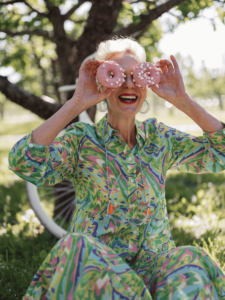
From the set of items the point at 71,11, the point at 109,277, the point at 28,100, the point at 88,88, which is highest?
the point at 71,11

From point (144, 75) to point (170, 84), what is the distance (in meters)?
0.31

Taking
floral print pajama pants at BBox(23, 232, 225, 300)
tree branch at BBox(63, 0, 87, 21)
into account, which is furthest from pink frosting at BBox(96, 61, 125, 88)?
tree branch at BBox(63, 0, 87, 21)

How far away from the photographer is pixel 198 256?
1.72 m

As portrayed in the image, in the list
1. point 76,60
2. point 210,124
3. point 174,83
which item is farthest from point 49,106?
point 210,124

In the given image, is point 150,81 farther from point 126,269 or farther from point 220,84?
point 220,84

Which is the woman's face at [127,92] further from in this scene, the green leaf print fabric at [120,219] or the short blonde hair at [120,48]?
the green leaf print fabric at [120,219]

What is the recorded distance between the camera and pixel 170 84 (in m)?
2.29

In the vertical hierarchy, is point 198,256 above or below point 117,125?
below

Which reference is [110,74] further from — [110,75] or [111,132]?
[111,132]

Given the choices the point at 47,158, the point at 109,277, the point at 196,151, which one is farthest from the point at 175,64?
the point at 109,277

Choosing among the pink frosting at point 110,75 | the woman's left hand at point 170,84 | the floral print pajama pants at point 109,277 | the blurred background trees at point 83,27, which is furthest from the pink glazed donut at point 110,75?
the blurred background trees at point 83,27

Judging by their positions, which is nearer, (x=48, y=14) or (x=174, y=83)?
(x=174, y=83)

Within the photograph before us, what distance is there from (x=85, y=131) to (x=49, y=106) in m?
1.90

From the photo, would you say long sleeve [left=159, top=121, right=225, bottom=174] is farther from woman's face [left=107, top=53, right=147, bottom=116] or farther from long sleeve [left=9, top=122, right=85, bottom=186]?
long sleeve [left=9, top=122, right=85, bottom=186]
